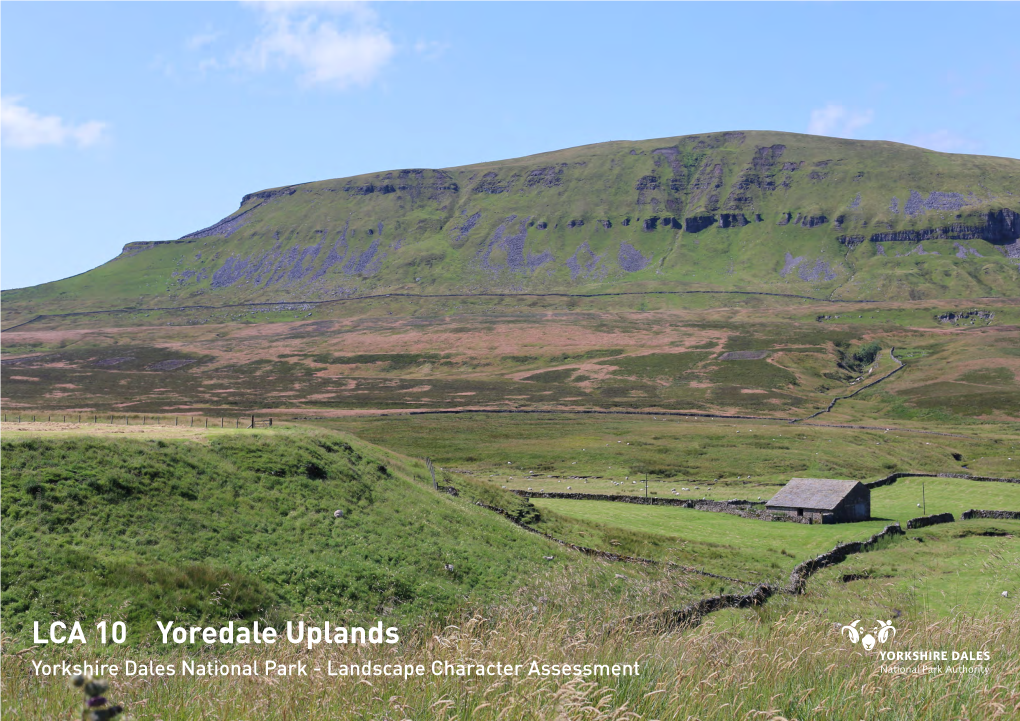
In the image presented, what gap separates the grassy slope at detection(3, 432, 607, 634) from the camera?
22562 millimetres

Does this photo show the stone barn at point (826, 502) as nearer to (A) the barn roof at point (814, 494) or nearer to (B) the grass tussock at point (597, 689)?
(A) the barn roof at point (814, 494)

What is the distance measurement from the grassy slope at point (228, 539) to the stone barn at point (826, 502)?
2973cm

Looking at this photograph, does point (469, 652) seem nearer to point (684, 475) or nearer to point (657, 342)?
point (684, 475)

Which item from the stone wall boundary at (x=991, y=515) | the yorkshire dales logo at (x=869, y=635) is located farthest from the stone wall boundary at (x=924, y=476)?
the yorkshire dales logo at (x=869, y=635)

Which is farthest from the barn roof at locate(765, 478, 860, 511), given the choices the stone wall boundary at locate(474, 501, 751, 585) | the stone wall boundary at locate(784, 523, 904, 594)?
the stone wall boundary at locate(474, 501, 751, 585)

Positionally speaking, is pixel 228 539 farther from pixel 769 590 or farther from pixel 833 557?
pixel 833 557

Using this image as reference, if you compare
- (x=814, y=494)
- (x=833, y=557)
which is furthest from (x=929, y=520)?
(x=833, y=557)

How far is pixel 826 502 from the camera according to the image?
6050 centimetres

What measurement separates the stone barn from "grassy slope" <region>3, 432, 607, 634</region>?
2973 cm

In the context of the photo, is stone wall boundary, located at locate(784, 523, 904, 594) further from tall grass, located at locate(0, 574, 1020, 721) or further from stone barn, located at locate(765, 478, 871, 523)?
tall grass, located at locate(0, 574, 1020, 721)

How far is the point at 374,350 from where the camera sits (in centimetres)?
19688

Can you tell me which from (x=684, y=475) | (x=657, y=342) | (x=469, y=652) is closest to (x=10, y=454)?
(x=469, y=652)

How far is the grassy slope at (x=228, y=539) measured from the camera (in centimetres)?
2256

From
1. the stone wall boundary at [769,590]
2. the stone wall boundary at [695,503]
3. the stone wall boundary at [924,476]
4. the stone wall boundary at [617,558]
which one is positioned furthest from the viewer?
the stone wall boundary at [924,476]
